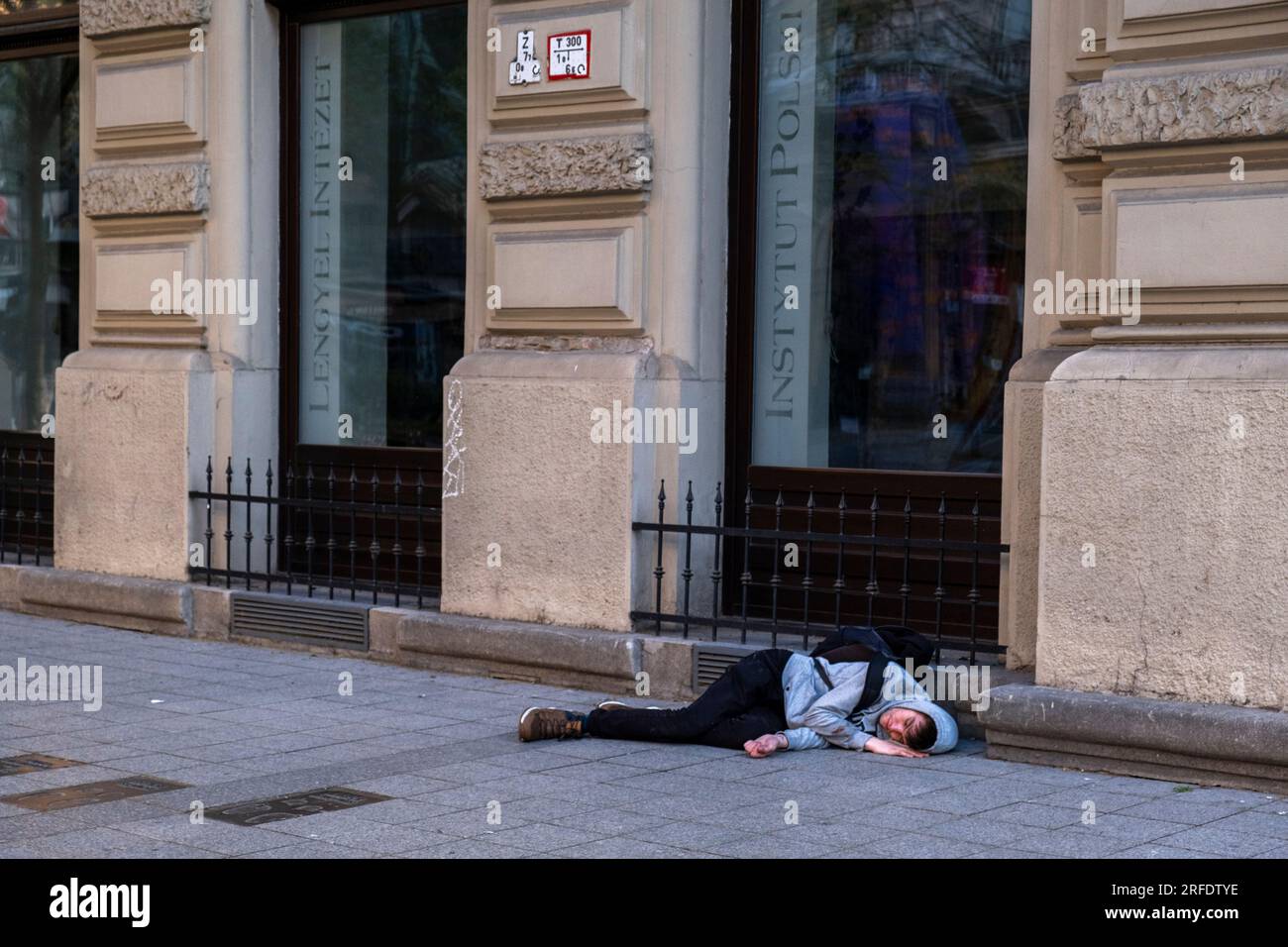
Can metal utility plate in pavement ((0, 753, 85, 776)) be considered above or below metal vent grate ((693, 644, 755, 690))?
below

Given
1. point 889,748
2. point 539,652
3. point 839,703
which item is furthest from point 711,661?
point 889,748

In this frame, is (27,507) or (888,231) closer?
(888,231)

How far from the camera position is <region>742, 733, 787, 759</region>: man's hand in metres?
7.33

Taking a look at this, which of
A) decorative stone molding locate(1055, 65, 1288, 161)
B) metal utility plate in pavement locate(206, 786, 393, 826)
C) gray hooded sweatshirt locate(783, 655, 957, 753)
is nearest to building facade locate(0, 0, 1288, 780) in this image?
decorative stone molding locate(1055, 65, 1288, 161)

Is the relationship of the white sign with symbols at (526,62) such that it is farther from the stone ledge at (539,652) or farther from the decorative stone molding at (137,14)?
the stone ledge at (539,652)

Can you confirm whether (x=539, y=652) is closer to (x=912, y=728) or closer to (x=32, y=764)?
(x=912, y=728)

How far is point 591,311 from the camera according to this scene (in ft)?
30.0

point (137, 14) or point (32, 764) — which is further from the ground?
point (137, 14)

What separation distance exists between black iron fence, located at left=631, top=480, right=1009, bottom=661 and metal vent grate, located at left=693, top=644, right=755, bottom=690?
13cm

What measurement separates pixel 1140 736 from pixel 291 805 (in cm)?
327

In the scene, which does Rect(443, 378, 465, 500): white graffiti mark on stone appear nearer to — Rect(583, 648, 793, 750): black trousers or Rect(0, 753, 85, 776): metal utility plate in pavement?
Rect(583, 648, 793, 750): black trousers

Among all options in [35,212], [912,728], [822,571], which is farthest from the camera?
[35,212]

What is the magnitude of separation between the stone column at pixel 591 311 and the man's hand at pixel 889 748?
181 centimetres

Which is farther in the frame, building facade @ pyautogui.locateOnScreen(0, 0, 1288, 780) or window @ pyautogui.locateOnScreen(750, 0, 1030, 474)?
window @ pyautogui.locateOnScreen(750, 0, 1030, 474)
